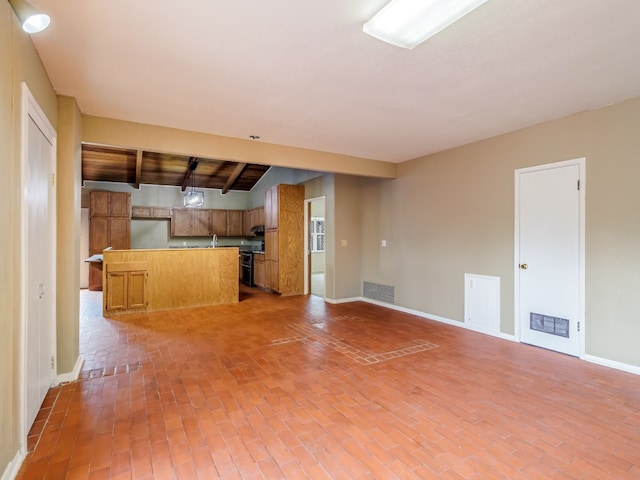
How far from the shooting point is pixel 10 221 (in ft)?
5.84

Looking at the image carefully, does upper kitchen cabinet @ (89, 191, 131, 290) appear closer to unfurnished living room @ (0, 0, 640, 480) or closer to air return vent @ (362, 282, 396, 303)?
unfurnished living room @ (0, 0, 640, 480)

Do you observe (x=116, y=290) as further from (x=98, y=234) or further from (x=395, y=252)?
(x=395, y=252)

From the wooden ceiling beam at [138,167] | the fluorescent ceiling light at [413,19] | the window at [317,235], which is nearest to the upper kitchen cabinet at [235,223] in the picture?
the window at [317,235]

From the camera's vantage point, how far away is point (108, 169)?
7715 millimetres

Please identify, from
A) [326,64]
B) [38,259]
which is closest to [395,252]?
[326,64]

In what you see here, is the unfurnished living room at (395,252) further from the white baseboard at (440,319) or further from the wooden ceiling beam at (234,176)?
the wooden ceiling beam at (234,176)

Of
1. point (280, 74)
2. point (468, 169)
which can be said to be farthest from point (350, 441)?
point (468, 169)

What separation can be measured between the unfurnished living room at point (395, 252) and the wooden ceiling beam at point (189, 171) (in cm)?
287

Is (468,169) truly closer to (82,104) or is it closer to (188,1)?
(188,1)

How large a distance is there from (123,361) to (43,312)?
1.14 meters

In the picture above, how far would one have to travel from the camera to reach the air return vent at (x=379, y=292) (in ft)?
19.3

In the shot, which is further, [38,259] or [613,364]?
[613,364]

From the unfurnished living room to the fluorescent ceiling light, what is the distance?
1 cm

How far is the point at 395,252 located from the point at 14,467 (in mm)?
5116
